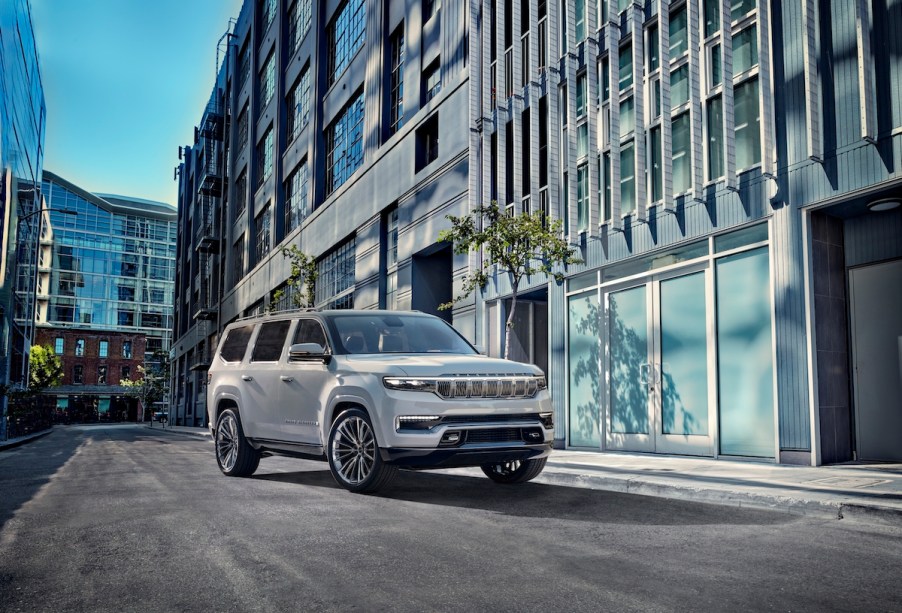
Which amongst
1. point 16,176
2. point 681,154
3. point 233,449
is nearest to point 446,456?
point 233,449

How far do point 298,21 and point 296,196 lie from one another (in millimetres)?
9151

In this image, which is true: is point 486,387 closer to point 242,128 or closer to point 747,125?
point 747,125

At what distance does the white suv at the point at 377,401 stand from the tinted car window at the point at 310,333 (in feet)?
0.05

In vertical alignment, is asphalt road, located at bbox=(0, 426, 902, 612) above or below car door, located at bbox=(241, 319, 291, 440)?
below

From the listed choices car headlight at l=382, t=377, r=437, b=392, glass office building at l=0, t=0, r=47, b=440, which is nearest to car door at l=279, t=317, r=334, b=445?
car headlight at l=382, t=377, r=437, b=392

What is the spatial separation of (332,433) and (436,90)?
57.5 ft

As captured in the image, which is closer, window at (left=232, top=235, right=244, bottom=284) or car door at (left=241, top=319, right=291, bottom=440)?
car door at (left=241, top=319, right=291, bottom=440)

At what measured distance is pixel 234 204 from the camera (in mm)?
56000

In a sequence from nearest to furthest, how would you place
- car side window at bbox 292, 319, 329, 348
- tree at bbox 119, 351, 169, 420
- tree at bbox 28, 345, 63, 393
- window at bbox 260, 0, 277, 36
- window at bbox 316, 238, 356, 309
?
car side window at bbox 292, 319, 329, 348
window at bbox 316, 238, 356, 309
window at bbox 260, 0, 277, 36
tree at bbox 28, 345, 63, 393
tree at bbox 119, 351, 169, 420

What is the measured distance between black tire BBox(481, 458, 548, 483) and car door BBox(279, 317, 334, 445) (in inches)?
81.7

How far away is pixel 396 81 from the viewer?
27.9 m

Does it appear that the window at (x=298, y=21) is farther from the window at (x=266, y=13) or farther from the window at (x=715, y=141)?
the window at (x=715, y=141)

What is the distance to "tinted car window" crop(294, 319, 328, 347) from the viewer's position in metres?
9.19

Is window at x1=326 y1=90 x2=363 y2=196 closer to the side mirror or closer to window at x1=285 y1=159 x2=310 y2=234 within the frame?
window at x1=285 y1=159 x2=310 y2=234
